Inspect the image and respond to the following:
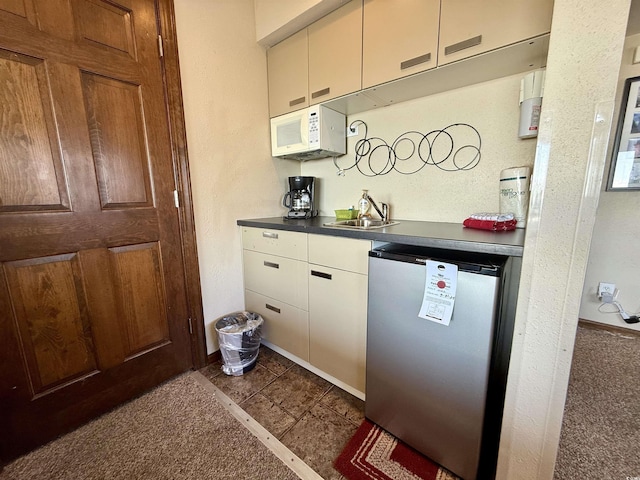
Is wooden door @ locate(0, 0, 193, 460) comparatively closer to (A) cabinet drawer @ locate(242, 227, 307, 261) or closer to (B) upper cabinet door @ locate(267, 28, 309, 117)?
(A) cabinet drawer @ locate(242, 227, 307, 261)

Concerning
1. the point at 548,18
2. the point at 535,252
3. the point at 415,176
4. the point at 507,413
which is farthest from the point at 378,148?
the point at 507,413

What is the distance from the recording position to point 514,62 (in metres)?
1.14

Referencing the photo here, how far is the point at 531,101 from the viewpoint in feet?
3.76

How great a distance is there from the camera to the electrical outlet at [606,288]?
6.37 feet

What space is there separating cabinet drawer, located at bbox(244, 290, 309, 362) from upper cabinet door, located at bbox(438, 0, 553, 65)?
4.92 ft

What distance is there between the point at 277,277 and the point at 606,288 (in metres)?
2.49

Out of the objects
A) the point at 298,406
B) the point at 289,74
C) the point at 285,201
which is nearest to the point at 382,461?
the point at 298,406

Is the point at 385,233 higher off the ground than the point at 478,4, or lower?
lower

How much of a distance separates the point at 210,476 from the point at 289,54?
2285mm

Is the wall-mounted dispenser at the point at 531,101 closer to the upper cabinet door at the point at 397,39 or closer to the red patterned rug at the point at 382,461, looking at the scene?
the upper cabinet door at the point at 397,39

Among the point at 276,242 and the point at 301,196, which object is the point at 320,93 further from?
the point at 276,242

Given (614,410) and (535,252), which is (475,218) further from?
(614,410)

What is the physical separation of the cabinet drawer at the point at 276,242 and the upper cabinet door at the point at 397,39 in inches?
36.1

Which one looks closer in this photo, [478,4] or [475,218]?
[478,4]
